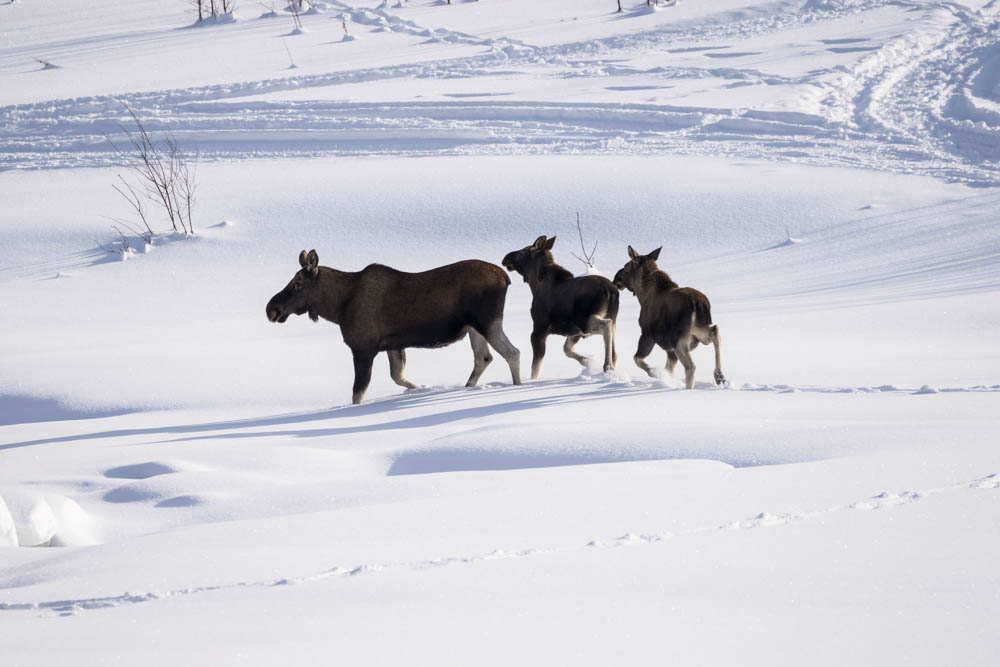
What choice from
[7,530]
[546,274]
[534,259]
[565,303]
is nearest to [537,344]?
[565,303]

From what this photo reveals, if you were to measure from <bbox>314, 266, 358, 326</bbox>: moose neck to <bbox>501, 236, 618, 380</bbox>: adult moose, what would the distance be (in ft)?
4.24

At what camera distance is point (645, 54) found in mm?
24859

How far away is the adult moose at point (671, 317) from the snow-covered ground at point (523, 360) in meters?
0.31

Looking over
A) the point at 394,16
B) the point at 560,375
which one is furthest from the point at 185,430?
the point at 394,16

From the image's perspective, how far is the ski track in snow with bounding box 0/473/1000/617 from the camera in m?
3.22

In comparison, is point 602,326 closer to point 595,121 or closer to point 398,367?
point 398,367

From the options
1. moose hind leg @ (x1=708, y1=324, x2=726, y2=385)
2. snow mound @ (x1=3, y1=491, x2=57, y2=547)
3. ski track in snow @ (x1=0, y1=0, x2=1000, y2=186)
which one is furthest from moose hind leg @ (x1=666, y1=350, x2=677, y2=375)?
ski track in snow @ (x1=0, y1=0, x2=1000, y2=186)

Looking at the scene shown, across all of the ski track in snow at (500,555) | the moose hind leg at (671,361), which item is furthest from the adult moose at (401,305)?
the ski track in snow at (500,555)

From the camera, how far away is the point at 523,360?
10.3 metres

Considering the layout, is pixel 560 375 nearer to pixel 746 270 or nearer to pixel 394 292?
pixel 394 292

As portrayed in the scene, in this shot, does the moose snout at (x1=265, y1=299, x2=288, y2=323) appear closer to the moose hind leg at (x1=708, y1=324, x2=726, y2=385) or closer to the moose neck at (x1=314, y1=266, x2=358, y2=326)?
the moose neck at (x1=314, y1=266, x2=358, y2=326)

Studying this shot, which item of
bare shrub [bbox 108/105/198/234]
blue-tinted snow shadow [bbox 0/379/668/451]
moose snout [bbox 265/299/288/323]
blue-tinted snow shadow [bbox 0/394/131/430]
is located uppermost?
bare shrub [bbox 108/105/198/234]

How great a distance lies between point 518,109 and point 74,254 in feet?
27.9

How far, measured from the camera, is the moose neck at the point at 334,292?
26.8 feet
